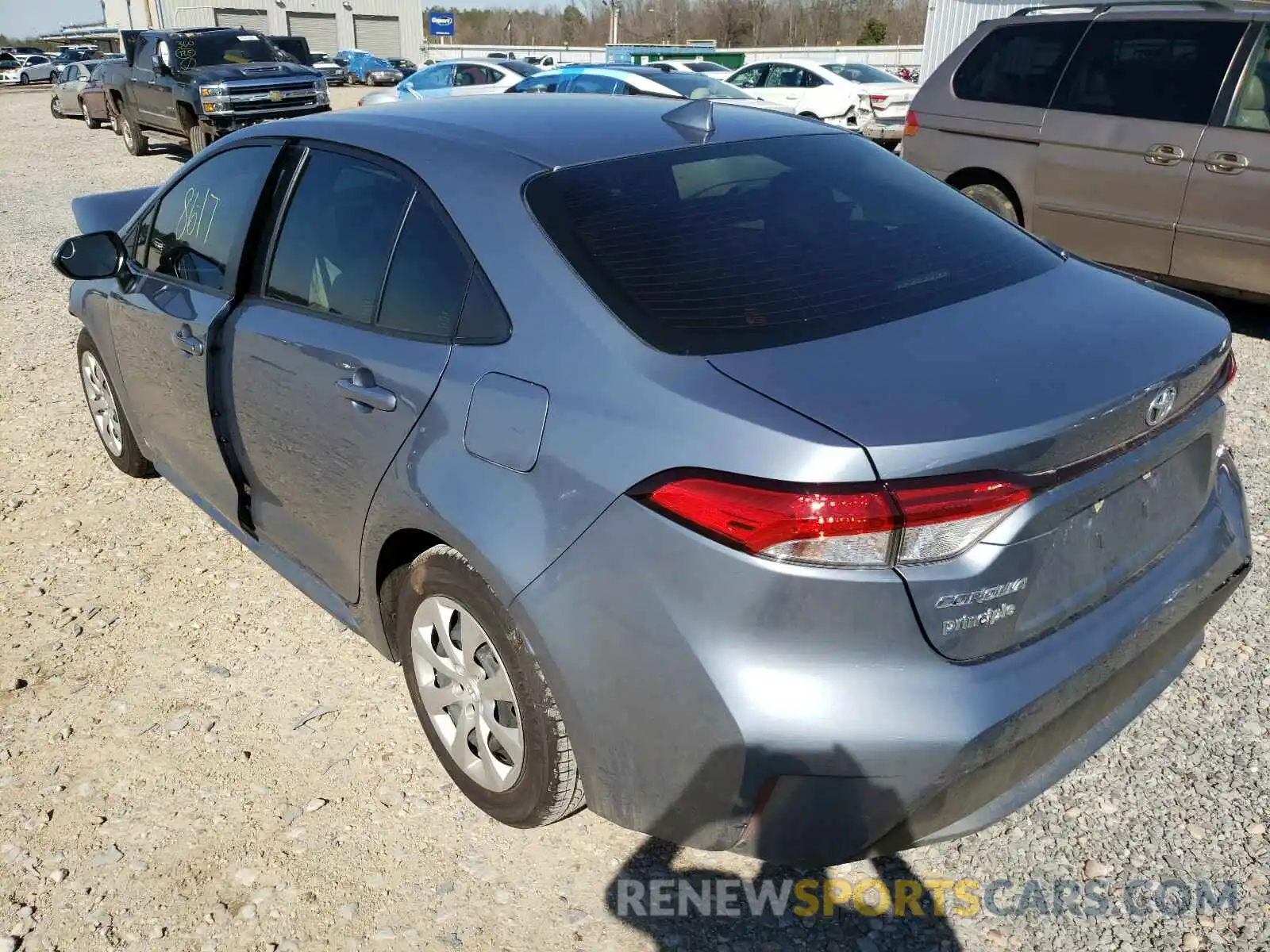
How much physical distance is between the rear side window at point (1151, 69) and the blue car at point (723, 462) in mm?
4076

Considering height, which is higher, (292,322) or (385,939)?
(292,322)

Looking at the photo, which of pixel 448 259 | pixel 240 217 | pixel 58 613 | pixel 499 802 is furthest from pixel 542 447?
pixel 58 613

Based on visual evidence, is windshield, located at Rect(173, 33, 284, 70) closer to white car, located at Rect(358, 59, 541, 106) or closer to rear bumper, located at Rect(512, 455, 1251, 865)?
white car, located at Rect(358, 59, 541, 106)

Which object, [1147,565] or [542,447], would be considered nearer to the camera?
[542,447]

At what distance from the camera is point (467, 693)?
2.47m

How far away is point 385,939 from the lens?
2246mm

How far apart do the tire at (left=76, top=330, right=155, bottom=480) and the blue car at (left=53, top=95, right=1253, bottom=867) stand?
1651 mm

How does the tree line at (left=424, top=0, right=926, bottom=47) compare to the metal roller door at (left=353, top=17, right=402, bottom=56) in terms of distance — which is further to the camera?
the tree line at (left=424, top=0, right=926, bottom=47)

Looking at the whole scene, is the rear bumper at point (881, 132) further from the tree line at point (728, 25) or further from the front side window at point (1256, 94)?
the tree line at point (728, 25)

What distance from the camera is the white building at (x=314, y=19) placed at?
171 feet

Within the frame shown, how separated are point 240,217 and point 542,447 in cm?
173

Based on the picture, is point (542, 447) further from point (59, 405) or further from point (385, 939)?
point (59, 405)

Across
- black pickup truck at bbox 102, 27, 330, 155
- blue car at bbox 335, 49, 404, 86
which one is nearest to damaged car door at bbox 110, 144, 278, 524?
black pickup truck at bbox 102, 27, 330, 155

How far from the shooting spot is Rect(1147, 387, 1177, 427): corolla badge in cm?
202
